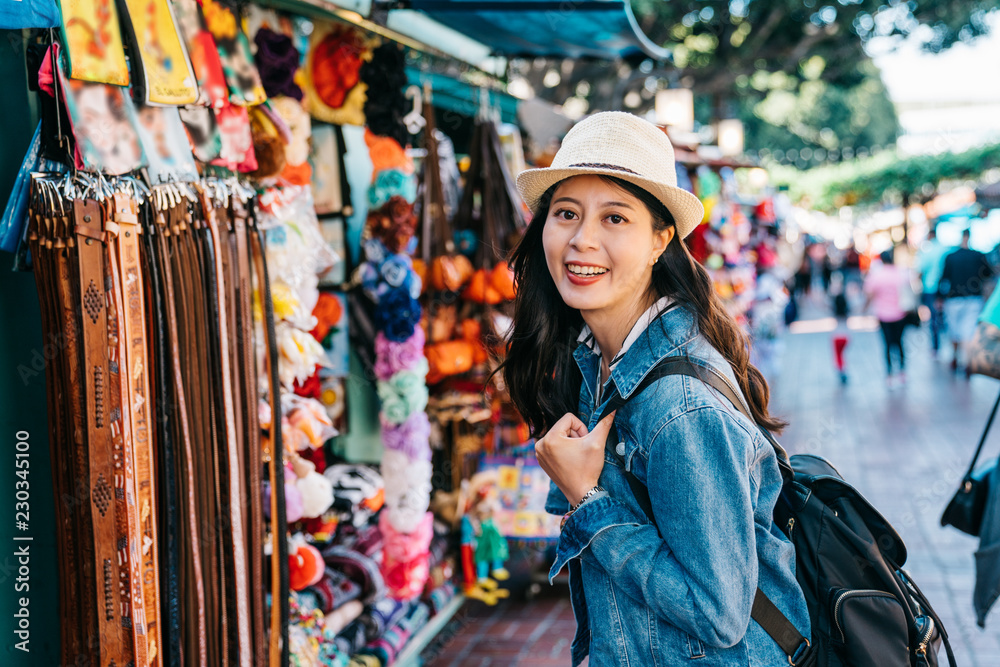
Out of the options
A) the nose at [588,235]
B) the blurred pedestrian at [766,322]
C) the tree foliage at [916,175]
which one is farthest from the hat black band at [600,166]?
the tree foliage at [916,175]

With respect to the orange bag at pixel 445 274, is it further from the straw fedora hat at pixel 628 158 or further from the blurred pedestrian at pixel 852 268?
the blurred pedestrian at pixel 852 268

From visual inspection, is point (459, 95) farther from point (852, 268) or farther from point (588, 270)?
point (852, 268)

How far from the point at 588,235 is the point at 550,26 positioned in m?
2.35

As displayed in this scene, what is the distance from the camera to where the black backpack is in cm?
158

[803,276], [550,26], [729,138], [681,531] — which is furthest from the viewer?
[803,276]

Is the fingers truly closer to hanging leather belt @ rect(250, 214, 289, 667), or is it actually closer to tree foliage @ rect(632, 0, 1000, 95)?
hanging leather belt @ rect(250, 214, 289, 667)

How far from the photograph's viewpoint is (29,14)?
1.67 meters

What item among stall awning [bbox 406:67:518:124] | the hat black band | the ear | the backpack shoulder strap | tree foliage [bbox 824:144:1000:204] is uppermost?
tree foliage [bbox 824:144:1000:204]

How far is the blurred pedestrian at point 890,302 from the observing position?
408 inches

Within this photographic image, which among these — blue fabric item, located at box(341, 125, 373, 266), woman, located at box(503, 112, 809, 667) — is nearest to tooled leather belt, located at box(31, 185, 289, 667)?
woman, located at box(503, 112, 809, 667)

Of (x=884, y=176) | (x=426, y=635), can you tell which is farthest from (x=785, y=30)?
(x=884, y=176)

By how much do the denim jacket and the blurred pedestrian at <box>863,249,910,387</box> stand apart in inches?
377

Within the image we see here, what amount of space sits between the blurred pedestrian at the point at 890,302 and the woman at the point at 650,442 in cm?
942

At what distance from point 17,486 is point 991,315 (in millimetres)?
3028
